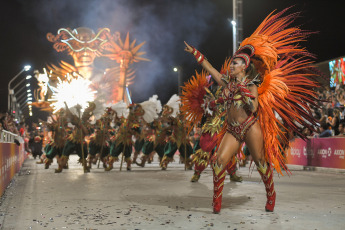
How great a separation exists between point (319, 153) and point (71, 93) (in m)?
7.70

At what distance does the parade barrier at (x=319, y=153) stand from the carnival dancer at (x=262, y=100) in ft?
20.8

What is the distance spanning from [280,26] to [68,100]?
8.22 meters

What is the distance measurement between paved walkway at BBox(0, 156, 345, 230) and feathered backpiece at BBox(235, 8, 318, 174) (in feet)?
2.69

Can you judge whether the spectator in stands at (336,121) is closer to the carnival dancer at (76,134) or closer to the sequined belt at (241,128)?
the carnival dancer at (76,134)

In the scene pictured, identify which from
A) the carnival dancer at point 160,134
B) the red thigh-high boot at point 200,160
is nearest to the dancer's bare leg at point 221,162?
the red thigh-high boot at point 200,160

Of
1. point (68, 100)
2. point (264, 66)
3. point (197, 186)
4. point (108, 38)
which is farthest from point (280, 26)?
point (108, 38)

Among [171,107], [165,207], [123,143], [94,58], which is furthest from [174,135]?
[94,58]

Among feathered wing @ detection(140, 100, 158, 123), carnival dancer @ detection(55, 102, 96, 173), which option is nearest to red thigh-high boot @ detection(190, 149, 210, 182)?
carnival dancer @ detection(55, 102, 96, 173)

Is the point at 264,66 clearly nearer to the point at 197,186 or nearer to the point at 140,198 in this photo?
the point at 140,198

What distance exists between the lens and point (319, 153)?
1393 cm

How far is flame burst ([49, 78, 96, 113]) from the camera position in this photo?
504 inches

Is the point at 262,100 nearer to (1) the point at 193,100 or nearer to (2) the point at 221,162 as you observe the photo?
(2) the point at 221,162

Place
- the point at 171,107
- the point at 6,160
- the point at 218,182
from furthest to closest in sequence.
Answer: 1. the point at 171,107
2. the point at 6,160
3. the point at 218,182

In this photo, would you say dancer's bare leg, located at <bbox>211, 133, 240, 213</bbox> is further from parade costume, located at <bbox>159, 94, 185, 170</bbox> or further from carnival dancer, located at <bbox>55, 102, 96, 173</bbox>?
parade costume, located at <bbox>159, 94, 185, 170</bbox>
